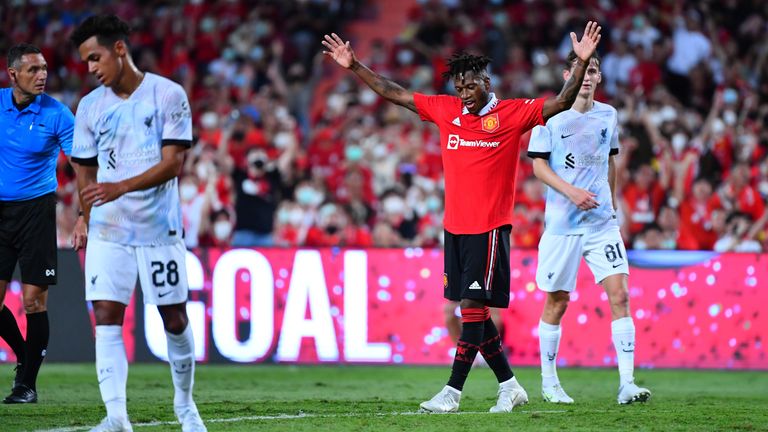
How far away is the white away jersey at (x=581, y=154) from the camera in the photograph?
28.5 feet

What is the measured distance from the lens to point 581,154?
8672mm

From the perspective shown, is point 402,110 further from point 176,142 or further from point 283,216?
point 176,142

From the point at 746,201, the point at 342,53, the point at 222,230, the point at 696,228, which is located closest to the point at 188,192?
the point at 222,230

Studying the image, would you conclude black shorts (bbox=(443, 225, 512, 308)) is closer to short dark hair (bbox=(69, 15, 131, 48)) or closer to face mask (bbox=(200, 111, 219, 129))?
short dark hair (bbox=(69, 15, 131, 48))

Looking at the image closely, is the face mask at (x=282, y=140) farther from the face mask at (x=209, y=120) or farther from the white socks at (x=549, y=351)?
the white socks at (x=549, y=351)

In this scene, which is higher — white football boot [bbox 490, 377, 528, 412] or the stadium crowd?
the stadium crowd

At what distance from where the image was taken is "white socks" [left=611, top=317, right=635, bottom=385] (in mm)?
8469

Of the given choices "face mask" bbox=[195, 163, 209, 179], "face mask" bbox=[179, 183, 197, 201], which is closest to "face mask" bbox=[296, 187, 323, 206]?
"face mask" bbox=[195, 163, 209, 179]

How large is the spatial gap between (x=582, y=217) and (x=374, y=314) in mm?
4171

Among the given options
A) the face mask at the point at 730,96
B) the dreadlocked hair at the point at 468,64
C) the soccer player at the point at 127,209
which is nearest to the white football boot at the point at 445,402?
the soccer player at the point at 127,209

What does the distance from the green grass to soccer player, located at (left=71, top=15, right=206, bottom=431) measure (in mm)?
780

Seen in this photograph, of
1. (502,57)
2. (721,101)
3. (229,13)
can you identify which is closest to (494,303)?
(721,101)

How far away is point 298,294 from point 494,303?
5038mm

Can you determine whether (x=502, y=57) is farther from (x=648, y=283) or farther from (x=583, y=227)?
(x=583, y=227)
